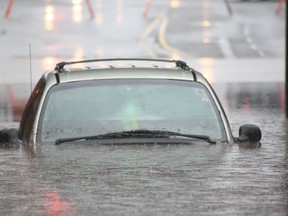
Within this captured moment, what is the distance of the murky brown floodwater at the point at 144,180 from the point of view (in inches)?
301

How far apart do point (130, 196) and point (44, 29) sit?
2611 centimetres

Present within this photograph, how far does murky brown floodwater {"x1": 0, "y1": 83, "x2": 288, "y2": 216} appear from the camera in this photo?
7.65 m

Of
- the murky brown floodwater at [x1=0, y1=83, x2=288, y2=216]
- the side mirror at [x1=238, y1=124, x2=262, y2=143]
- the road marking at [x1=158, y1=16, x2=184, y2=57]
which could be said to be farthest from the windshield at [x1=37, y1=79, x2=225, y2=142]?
the road marking at [x1=158, y1=16, x2=184, y2=57]

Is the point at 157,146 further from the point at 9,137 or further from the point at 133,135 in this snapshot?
the point at 9,137

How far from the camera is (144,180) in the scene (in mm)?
8484

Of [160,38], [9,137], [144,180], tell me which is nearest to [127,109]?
[9,137]

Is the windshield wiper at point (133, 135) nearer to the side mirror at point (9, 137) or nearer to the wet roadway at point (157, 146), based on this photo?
the wet roadway at point (157, 146)

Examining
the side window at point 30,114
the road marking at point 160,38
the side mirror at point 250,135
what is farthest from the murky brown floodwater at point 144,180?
the road marking at point 160,38

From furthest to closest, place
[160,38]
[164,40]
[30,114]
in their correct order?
[160,38] → [164,40] → [30,114]

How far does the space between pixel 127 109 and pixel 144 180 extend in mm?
1852

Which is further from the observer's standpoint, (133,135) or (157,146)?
(133,135)

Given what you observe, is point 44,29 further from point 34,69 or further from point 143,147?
point 143,147

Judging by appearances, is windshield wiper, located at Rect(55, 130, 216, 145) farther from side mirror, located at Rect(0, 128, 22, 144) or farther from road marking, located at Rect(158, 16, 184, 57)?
road marking, located at Rect(158, 16, 184, 57)

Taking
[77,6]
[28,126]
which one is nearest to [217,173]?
[28,126]
